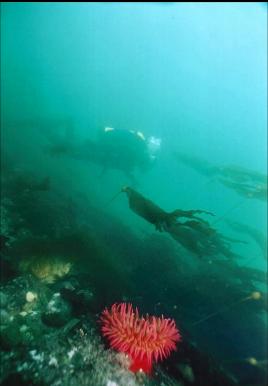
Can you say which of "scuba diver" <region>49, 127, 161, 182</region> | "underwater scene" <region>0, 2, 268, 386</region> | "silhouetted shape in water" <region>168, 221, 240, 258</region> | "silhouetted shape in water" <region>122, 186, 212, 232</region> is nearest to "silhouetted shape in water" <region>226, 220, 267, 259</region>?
"underwater scene" <region>0, 2, 268, 386</region>

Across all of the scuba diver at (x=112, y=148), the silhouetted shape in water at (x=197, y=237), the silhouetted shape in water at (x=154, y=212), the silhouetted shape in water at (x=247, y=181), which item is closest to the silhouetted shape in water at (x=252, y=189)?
the silhouetted shape in water at (x=247, y=181)

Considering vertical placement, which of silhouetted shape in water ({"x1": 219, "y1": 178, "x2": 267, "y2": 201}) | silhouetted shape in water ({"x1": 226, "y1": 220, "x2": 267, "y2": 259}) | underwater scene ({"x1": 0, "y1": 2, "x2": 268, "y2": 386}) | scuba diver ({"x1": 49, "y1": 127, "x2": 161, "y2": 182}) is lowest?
underwater scene ({"x1": 0, "y1": 2, "x2": 268, "y2": 386})

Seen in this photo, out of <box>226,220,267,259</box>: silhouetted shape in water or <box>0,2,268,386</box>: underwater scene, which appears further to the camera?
<box>226,220,267,259</box>: silhouetted shape in water

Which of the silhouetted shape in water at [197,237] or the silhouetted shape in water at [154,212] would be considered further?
the silhouetted shape in water at [197,237]

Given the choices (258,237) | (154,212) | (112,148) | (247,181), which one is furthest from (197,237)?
(112,148)

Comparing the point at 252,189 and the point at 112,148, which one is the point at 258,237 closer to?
the point at 252,189

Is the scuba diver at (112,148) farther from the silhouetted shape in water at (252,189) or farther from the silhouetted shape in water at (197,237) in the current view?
the silhouetted shape in water at (197,237)

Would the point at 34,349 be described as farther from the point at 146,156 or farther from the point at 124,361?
the point at 146,156

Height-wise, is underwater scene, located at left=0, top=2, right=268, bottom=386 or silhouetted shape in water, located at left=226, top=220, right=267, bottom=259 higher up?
silhouetted shape in water, located at left=226, top=220, right=267, bottom=259

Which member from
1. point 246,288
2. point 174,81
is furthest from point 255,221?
point 246,288

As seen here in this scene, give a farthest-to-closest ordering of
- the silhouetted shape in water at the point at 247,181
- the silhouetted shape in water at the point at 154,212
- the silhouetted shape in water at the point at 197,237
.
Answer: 1. the silhouetted shape in water at the point at 247,181
2. the silhouetted shape in water at the point at 197,237
3. the silhouetted shape in water at the point at 154,212

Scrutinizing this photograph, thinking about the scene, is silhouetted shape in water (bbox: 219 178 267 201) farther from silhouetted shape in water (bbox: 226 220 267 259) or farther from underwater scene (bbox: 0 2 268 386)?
silhouetted shape in water (bbox: 226 220 267 259)

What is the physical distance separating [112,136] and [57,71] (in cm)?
11995

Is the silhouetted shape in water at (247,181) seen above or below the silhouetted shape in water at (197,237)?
above
